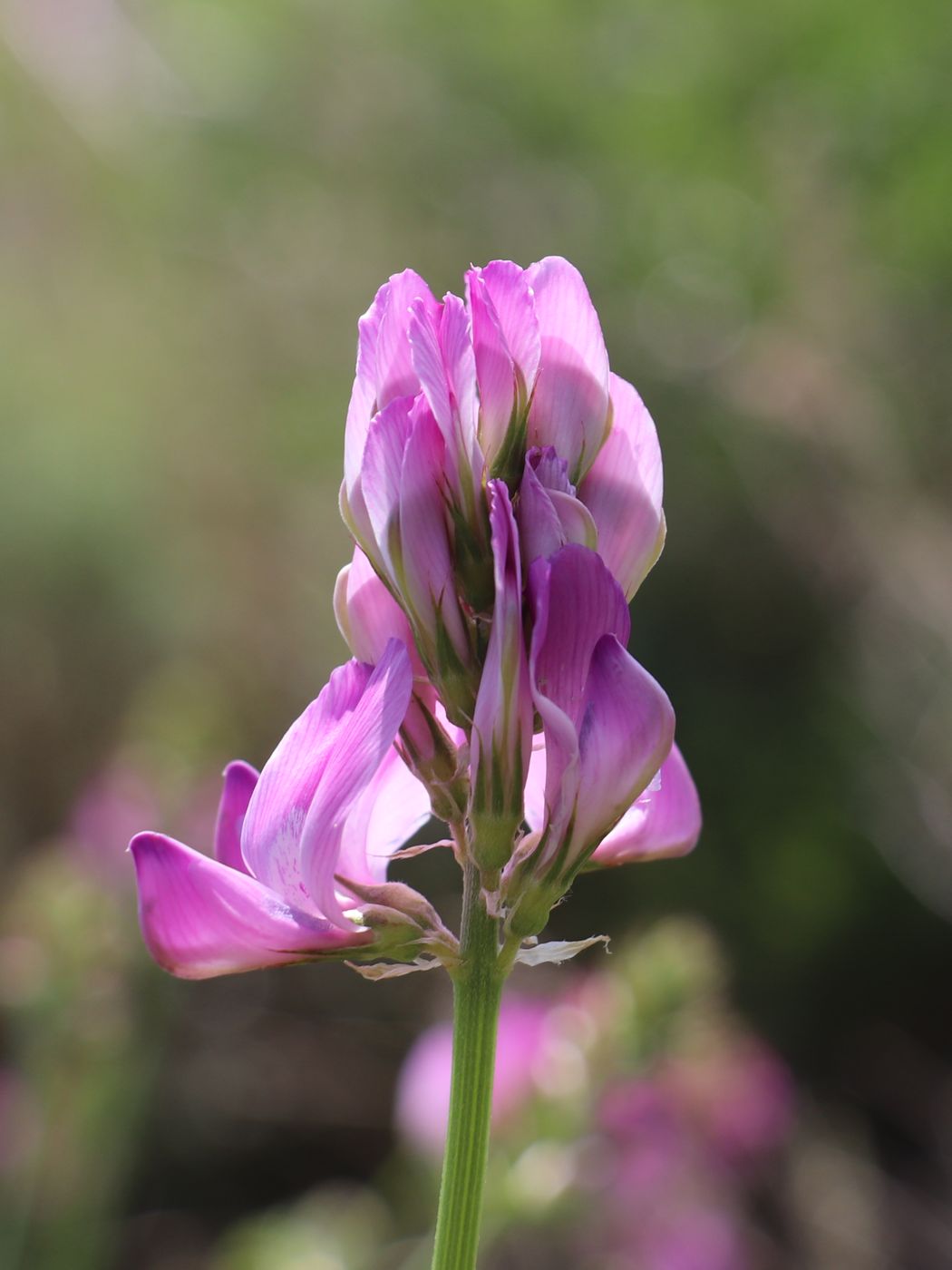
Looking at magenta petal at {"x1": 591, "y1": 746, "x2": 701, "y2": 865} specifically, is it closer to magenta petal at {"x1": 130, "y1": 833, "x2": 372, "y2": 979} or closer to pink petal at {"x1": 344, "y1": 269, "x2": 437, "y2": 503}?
magenta petal at {"x1": 130, "y1": 833, "x2": 372, "y2": 979}

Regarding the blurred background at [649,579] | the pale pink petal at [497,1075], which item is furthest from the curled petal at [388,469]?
the blurred background at [649,579]

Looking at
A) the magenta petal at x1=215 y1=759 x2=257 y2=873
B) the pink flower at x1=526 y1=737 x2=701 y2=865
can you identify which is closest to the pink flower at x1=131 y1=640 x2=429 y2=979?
the magenta petal at x1=215 y1=759 x2=257 y2=873

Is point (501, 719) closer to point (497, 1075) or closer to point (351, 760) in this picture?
point (351, 760)

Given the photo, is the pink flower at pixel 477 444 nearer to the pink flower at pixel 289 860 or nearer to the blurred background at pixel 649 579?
the pink flower at pixel 289 860

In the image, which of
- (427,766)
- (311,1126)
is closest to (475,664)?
(427,766)

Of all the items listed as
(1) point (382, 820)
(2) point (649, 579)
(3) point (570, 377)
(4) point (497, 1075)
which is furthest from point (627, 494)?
(2) point (649, 579)

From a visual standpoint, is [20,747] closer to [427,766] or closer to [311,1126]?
[311,1126]
